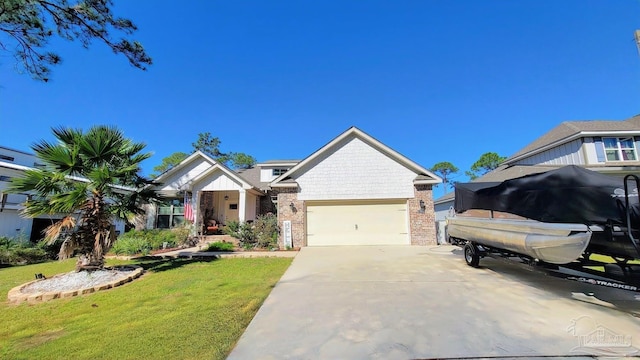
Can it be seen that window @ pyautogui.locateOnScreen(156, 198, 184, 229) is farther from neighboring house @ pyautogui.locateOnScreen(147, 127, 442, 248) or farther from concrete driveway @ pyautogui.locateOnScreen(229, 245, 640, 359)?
concrete driveway @ pyautogui.locateOnScreen(229, 245, 640, 359)

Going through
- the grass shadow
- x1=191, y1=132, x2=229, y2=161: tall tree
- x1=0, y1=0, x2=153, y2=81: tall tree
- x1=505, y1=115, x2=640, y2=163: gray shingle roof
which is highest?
x1=191, y1=132, x2=229, y2=161: tall tree

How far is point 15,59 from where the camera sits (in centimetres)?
629

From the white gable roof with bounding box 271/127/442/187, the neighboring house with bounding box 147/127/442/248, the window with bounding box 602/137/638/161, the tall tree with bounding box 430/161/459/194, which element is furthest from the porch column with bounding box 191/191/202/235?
the tall tree with bounding box 430/161/459/194

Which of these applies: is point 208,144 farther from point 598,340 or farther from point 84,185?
point 598,340

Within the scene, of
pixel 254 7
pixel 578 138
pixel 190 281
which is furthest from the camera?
pixel 578 138

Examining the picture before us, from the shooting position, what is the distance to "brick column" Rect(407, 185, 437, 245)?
42.1 feet

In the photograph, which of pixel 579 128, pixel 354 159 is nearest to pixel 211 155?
pixel 354 159

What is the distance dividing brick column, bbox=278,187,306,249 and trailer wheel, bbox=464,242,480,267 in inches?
284

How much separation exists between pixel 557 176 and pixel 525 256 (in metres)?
1.76

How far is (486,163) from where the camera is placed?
40469 mm

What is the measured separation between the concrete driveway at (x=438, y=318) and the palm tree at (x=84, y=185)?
5.55 meters

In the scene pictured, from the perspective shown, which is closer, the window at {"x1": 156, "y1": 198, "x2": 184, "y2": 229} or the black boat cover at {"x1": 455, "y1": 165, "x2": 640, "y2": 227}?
the black boat cover at {"x1": 455, "y1": 165, "x2": 640, "y2": 227}

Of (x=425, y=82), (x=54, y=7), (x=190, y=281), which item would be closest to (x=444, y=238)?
(x=425, y=82)

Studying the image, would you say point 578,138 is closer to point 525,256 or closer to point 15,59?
point 525,256
